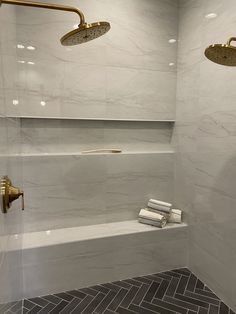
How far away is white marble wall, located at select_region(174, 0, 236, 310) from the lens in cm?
191

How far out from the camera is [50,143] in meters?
2.29

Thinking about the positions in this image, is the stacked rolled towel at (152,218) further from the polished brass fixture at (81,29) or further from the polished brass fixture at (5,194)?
the polished brass fixture at (5,194)

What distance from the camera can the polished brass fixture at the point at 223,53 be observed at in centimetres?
126

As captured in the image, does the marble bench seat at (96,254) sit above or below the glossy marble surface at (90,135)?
below

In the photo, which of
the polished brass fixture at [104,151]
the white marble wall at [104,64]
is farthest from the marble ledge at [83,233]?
the white marble wall at [104,64]

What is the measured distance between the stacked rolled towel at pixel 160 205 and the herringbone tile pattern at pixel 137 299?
0.59m

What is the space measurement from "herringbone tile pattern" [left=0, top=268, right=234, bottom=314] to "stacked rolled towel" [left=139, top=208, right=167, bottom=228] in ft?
1.53

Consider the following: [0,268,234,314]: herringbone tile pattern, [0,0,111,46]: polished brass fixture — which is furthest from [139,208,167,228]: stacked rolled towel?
[0,0,111,46]: polished brass fixture

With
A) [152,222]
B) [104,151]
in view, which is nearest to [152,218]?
[152,222]

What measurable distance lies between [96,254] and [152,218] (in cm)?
59

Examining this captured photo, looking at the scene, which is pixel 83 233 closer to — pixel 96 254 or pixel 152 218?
pixel 96 254

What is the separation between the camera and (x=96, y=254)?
6.99 ft

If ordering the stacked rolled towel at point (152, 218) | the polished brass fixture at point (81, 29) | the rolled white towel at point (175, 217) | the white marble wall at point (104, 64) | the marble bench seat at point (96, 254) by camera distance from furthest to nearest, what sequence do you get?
the rolled white towel at point (175, 217), the stacked rolled towel at point (152, 218), the white marble wall at point (104, 64), the marble bench seat at point (96, 254), the polished brass fixture at point (81, 29)

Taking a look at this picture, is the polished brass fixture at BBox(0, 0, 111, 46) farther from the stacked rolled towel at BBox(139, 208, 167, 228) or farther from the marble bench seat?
the stacked rolled towel at BBox(139, 208, 167, 228)
